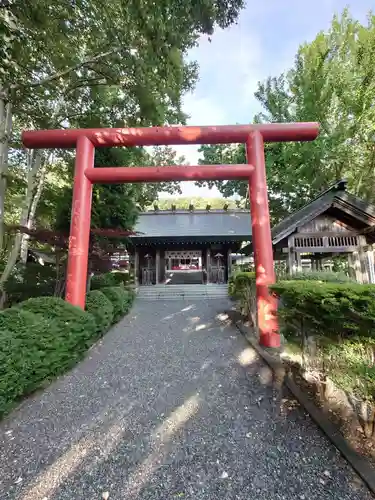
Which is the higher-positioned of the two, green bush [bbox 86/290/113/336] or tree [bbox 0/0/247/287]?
tree [bbox 0/0/247/287]

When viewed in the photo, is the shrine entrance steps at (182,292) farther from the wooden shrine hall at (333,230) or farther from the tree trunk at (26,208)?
the tree trunk at (26,208)

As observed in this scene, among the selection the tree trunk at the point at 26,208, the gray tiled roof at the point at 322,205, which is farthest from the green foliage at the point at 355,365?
the tree trunk at the point at 26,208

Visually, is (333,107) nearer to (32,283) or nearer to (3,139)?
(3,139)

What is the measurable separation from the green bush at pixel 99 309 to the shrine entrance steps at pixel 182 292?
6.55 m

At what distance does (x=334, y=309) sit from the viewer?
1.99 metres

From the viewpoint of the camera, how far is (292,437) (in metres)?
2.15

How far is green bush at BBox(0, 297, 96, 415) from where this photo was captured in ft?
8.04

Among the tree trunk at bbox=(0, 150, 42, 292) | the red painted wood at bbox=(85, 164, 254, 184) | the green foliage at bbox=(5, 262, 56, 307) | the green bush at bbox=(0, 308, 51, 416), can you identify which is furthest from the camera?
the green foliage at bbox=(5, 262, 56, 307)

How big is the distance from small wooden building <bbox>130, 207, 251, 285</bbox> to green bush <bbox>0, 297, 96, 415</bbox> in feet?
34.8

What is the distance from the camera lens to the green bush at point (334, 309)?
5.63 feet

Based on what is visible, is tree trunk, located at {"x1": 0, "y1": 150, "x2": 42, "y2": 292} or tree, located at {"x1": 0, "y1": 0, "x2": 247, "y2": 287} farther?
tree trunk, located at {"x1": 0, "y1": 150, "x2": 42, "y2": 292}

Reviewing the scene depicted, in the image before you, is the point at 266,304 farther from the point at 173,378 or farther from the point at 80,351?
the point at 80,351

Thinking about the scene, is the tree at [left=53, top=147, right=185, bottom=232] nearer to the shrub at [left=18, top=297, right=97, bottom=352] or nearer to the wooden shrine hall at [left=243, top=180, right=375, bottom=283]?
the shrub at [left=18, top=297, right=97, bottom=352]

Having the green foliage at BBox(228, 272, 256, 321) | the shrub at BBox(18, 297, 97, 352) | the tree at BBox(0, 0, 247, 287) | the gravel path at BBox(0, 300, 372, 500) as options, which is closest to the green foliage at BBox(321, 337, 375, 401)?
the gravel path at BBox(0, 300, 372, 500)
